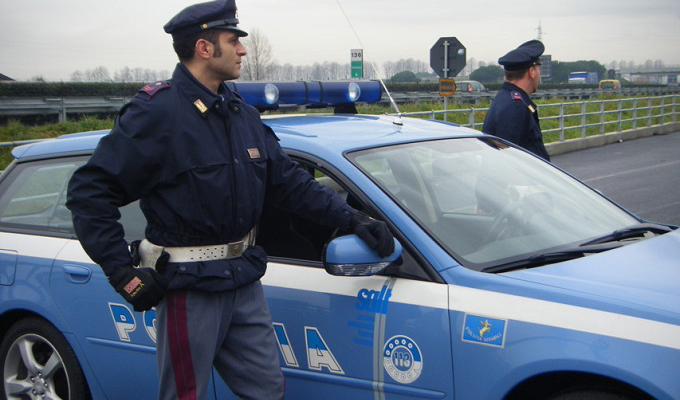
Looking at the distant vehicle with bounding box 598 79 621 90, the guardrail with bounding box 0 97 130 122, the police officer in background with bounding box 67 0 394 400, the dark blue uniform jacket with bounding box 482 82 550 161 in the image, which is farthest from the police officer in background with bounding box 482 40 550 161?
the distant vehicle with bounding box 598 79 621 90

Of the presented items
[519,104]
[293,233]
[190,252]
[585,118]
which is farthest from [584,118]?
[190,252]

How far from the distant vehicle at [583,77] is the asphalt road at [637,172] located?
62.1 m

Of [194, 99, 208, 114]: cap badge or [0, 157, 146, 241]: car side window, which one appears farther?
[0, 157, 146, 241]: car side window

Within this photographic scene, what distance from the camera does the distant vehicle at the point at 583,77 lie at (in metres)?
82.5

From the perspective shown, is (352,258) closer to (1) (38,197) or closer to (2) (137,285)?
(2) (137,285)

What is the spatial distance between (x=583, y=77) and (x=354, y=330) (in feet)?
286

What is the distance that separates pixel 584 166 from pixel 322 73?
12.0m

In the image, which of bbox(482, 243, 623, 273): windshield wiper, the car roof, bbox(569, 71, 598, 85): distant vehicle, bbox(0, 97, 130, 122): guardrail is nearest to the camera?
bbox(482, 243, 623, 273): windshield wiper

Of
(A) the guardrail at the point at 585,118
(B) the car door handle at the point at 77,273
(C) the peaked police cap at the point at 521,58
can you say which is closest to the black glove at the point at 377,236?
(B) the car door handle at the point at 77,273

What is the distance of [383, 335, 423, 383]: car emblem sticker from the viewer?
2.60 meters

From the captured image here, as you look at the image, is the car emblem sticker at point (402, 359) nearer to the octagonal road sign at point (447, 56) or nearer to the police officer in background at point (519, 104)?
the police officer in background at point (519, 104)

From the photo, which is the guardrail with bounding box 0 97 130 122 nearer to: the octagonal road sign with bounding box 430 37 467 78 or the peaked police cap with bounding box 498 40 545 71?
the octagonal road sign with bounding box 430 37 467 78

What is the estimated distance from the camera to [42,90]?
1190 inches

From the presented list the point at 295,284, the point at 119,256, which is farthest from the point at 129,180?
the point at 295,284
